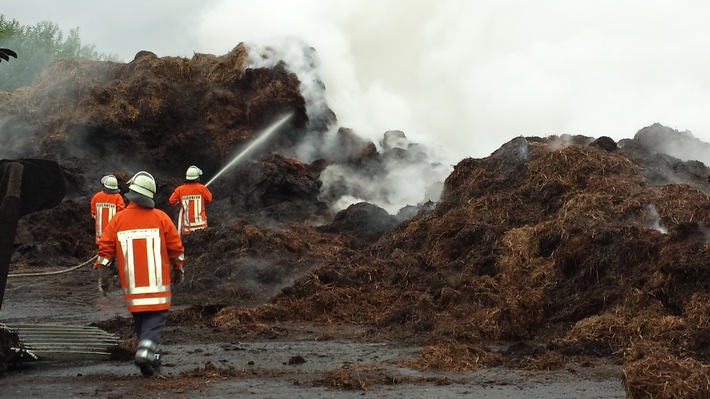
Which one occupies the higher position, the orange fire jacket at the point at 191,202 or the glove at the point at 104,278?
the orange fire jacket at the point at 191,202

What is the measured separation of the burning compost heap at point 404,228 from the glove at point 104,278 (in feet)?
9.40

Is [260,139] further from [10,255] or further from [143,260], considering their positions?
[10,255]

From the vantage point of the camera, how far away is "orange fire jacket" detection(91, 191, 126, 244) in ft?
53.9

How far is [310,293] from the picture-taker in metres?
12.5

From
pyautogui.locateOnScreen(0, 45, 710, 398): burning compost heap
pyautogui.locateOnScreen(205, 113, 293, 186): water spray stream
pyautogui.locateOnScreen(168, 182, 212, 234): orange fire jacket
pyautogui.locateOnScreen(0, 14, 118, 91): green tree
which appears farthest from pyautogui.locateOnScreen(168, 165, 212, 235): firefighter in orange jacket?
pyautogui.locateOnScreen(0, 14, 118, 91): green tree

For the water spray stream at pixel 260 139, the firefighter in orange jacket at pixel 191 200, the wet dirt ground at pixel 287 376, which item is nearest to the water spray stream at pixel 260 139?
the water spray stream at pixel 260 139

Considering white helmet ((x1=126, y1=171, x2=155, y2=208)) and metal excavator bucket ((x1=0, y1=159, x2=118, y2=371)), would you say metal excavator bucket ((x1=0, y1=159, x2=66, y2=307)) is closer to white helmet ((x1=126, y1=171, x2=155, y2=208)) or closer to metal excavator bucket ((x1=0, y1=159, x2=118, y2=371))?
Result: metal excavator bucket ((x1=0, y1=159, x2=118, y2=371))

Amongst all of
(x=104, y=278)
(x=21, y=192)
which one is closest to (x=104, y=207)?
(x=21, y=192)

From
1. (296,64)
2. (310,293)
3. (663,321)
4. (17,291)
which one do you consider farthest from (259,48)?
(663,321)

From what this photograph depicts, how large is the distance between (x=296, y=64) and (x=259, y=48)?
1242 mm

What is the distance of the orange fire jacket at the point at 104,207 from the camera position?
1642cm

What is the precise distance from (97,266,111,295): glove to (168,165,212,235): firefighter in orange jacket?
9403 mm

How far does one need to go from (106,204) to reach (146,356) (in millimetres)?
9731

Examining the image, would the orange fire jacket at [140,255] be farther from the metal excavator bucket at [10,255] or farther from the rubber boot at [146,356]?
the metal excavator bucket at [10,255]
